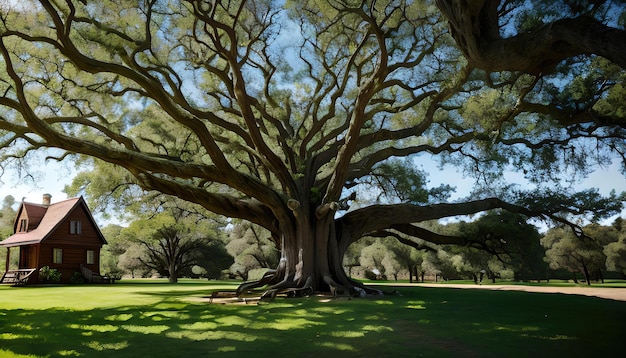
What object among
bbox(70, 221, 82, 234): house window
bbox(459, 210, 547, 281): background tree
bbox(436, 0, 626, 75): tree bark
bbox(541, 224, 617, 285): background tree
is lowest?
bbox(541, 224, 617, 285): background tree

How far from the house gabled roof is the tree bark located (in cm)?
2871

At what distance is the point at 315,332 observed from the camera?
6.21m

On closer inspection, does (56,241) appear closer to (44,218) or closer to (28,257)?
(28,257)

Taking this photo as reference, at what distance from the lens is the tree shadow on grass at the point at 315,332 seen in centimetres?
491

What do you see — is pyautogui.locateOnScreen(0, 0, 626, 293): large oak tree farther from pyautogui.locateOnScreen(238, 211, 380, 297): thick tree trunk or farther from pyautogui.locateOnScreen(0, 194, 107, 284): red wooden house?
pyautogui.locateOnScreen(0, 194, 107, 284): red wooden house

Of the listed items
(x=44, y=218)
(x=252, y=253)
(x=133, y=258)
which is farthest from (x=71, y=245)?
(x=252, y=253)

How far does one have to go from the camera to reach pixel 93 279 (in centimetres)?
2845

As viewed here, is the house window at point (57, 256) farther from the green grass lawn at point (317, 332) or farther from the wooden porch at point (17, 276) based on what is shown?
the green grass lawn at point (317, 332)

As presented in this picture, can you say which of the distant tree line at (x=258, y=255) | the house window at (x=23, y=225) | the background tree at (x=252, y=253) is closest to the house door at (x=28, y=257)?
the house window at (x=23, y=225)

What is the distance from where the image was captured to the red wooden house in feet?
89.3

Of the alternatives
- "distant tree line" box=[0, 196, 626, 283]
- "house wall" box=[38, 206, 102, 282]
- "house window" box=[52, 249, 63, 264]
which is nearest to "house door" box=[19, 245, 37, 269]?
"house wall" box=[38, 206, 102, 282]

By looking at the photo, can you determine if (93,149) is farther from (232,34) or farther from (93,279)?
(93,279)

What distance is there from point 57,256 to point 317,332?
27.9 meters

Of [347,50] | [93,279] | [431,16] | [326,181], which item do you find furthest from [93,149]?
[93,279]
